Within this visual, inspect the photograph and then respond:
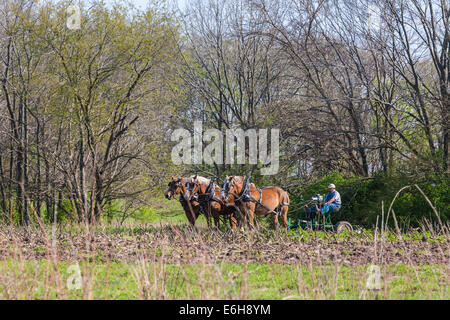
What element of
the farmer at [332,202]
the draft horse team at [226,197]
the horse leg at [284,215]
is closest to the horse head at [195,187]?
the draft horse team at [226,197]

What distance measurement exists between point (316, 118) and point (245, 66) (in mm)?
6976

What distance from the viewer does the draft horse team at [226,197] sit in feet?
43.7

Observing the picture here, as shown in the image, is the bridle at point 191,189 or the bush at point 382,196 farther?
the bush at point 382,196

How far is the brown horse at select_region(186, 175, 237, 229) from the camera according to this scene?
13.5 meters

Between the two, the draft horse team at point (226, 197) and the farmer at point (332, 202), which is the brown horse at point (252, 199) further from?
the farmer at point (332, 202)

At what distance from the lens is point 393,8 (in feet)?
55.1

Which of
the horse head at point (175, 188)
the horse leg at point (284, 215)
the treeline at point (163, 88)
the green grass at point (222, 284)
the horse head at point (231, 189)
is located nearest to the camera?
the green grass at point (222, 284)

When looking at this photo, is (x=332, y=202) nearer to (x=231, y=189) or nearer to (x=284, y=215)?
(x=284, y=215)

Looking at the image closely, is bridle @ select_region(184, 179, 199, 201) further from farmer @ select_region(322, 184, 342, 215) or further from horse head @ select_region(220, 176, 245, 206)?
farmer @ select_region(322, 184, 342, 215)

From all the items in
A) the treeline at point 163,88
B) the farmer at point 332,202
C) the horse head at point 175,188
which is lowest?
the farmer at point 332,202

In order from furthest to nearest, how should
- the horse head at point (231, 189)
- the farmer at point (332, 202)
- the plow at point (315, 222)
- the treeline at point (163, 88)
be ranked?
the treeline at point (163, 88)
the farmer at point (332, 202)
the plow at point (315, 222)
the horse head at point (231, 189)

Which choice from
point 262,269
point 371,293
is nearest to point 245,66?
point 262,269
